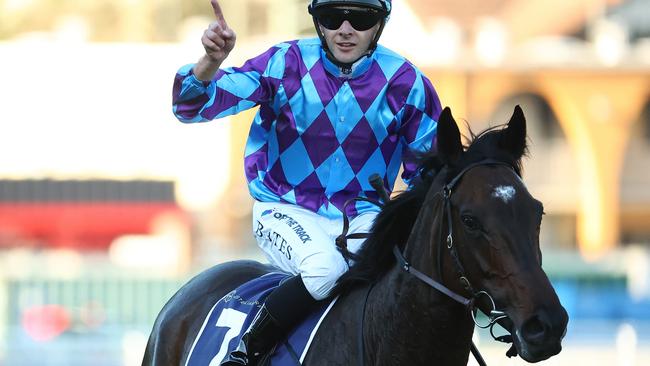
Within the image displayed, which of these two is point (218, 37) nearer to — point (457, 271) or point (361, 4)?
point (361, 4)

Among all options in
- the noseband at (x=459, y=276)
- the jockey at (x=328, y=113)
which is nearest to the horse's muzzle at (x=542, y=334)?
the noseband at (x=459, y=276)

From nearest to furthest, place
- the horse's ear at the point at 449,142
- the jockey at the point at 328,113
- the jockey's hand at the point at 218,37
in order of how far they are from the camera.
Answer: the horse's ear at the point at 449,142, the jockey's hand at the point at 218,37, the jockey at the point at 328,113

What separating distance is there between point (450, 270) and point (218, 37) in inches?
34.4

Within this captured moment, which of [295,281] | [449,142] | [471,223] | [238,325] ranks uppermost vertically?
[449,142]

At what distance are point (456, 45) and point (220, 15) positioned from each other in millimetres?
22768

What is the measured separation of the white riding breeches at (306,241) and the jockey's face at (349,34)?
46 centimetres

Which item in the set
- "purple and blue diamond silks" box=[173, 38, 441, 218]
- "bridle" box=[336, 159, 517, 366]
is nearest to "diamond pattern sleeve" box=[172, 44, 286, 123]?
"purple and blue diamond silks" box=[173, 38, 441, 218]

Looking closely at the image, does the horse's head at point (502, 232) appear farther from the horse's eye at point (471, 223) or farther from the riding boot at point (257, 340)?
the riding boot at point (257, 340)

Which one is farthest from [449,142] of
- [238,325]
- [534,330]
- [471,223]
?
[238,325]

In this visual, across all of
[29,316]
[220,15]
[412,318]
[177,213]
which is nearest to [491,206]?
[412,318]

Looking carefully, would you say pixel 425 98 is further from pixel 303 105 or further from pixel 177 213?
pixel 177 213

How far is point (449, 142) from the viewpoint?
10.2 ft

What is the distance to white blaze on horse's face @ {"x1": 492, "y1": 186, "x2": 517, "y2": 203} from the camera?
9.56 ft

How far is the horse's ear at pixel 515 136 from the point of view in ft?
10.1
